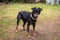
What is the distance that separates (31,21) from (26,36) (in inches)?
24.5

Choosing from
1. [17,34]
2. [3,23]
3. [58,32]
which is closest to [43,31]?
[58,32]

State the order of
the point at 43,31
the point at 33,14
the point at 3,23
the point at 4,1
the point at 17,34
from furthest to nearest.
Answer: the point at 4,1
the point at 3,23
the point at 43,31
the point at 17,34
the point at 33,14

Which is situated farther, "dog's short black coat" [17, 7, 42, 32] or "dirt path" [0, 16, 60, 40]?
"dirt path" [0, 16, 60, 40]

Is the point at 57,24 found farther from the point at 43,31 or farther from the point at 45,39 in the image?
the point at 45,39

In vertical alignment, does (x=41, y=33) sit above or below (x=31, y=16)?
below

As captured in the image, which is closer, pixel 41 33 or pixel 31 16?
pixel 31 16

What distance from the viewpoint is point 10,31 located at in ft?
30.3

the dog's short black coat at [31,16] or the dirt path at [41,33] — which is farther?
the dirt path at [41,33]

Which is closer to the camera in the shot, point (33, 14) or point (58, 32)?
point (33, 14)

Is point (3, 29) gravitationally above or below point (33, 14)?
below

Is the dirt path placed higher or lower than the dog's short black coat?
Answer: lower

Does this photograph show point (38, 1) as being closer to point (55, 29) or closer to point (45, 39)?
point (55, 29)

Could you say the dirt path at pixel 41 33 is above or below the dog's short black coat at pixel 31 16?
below

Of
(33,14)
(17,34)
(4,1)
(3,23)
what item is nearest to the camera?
(33,14)
